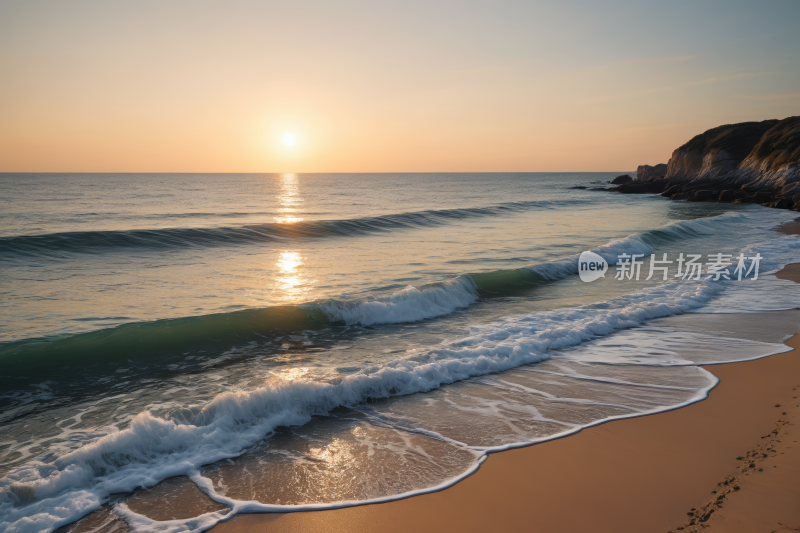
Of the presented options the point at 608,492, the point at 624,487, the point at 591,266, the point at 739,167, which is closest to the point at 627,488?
the point at 624,487

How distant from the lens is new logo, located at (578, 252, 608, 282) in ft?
47.6

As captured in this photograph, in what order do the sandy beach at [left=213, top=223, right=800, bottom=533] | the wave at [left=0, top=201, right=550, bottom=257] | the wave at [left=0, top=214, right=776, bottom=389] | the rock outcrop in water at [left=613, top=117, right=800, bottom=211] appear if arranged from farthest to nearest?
the rock outcrop in water at [left=613, top=117, right=800, bottom=211] < the wave at [left=0, top=201, right=550, bottom=257] < the wave at [left=0, top=214, right=776, bottom=389] < the sandy beach at [left=213, top=223, right=800, bottom=533]

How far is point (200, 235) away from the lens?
843 inches

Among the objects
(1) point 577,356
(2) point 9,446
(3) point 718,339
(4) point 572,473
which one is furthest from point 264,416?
(3) point 718,339

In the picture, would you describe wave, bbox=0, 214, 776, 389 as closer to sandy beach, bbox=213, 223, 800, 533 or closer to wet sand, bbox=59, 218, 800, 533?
wet sand, bbox=59, 218, 800, 533

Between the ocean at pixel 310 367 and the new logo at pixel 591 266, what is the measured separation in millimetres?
329

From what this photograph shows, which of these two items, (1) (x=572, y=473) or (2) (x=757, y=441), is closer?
(1) (x=572, y=473)

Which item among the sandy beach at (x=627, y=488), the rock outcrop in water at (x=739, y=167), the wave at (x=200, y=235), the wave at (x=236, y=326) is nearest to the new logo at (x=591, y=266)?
the wave at (x=236, y=326)

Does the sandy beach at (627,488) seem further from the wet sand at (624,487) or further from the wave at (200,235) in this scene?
the wave at (200,235)

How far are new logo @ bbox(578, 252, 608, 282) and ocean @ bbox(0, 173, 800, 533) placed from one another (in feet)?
1.08

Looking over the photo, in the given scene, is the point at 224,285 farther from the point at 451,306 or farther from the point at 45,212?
the point at 45,212

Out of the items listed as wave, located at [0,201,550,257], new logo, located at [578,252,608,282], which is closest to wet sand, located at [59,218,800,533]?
new logo, located at [578,252,608,282]

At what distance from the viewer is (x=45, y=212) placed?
30828mm

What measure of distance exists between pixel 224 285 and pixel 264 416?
7663mm
